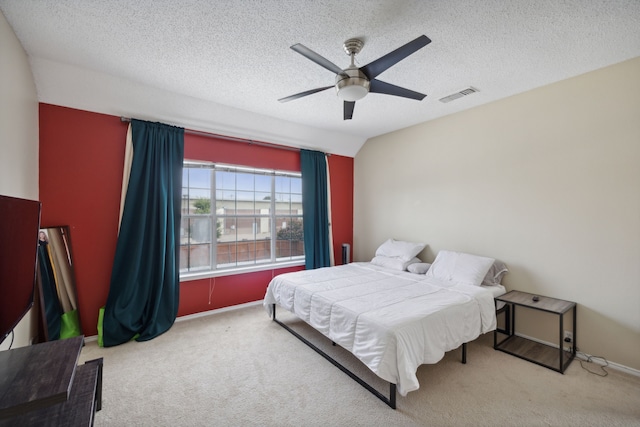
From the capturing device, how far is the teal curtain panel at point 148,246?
117 inches

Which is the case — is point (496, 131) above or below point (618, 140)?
above

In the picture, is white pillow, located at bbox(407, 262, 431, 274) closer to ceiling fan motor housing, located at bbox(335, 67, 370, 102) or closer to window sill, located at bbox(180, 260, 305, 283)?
window sill, located at bbox(180, 260, 305, 283)

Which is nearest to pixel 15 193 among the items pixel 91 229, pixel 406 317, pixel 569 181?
pixel 91 229

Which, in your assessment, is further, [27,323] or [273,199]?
[273,199]

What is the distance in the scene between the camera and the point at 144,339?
117 inches

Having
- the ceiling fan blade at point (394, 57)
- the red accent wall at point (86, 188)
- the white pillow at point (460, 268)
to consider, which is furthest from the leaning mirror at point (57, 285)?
the white pillow at point (460, 268)

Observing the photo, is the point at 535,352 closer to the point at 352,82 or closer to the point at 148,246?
the point at 352,82

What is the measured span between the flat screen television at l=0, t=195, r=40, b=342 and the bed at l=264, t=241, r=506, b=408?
201cm

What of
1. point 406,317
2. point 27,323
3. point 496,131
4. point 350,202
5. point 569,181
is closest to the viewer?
point 406,317

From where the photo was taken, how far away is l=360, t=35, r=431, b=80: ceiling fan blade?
1.65m

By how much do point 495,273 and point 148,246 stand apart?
4.10 m

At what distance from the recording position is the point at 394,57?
182cm

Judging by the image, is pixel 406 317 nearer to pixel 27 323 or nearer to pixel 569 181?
pixel 569 181

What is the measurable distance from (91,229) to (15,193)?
856 millimetres
